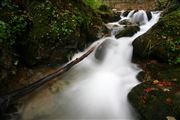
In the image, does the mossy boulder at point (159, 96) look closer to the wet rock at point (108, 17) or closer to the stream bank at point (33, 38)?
the stream bank at point (33, 38)

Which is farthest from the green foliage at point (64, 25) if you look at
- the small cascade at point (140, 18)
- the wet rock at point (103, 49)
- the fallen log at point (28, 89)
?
the small cascade at point (140, 18)

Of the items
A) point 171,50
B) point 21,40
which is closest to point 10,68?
point 21,40

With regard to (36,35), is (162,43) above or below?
below

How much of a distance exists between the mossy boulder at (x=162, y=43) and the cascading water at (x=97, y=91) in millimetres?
486

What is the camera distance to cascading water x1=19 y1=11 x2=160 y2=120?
516 centimetres

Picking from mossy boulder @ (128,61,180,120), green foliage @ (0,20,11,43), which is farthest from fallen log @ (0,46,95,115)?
mossy boulder @ (128,61,180,120)

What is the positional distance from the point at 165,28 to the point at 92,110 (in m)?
3.30

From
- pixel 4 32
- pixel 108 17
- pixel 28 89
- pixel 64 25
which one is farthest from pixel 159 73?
pixel 108 17

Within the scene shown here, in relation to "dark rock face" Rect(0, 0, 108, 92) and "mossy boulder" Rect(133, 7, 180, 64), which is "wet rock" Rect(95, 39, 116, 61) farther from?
"mossy boulder" Rect(133, 7, 180, 64)

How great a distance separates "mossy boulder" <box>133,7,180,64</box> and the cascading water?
486 millimetres

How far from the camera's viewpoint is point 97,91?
5.96m

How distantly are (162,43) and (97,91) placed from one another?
2.18 m

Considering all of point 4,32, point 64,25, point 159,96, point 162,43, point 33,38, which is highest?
point 64,25

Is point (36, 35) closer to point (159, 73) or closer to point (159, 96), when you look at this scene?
point (159, 73)
